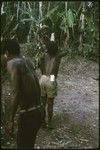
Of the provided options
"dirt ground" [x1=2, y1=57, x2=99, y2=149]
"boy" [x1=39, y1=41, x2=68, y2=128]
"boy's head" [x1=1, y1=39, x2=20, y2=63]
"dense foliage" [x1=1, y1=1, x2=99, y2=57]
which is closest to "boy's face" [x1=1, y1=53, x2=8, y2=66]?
"boy's head" [x1=1, y1=39, x2=20, y2=63]

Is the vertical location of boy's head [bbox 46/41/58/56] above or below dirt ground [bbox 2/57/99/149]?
above

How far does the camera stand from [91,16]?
12.4 m

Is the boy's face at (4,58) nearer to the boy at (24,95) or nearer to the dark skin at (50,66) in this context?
the boy at (24,95)

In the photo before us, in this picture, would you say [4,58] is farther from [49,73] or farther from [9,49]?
[49,73]

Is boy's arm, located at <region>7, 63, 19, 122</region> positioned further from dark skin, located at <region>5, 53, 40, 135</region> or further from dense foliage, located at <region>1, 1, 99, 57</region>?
dense foliage, located at <region>1, 1, 99, 57</region>

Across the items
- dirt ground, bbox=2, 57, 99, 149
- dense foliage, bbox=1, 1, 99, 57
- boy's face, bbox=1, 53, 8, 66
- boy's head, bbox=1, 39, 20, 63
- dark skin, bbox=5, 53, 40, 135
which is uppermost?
boy's head, bbox=1, 39, 20, 63

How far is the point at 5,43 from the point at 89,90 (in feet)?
22.9

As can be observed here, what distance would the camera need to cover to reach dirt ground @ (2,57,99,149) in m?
6.73

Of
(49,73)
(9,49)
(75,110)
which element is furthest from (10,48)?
(75,110)

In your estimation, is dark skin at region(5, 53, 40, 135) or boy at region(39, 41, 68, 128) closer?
dark skin at region(5, 53, 40, 135)

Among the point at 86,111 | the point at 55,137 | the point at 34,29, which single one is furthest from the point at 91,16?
the point at 55,137

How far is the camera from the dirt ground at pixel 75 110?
673 centimetres

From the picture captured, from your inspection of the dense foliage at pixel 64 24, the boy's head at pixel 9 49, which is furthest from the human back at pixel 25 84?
the dense foliage at pixel 64 24

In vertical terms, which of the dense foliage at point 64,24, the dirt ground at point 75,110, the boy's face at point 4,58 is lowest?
the dirt ground at point 75,110
